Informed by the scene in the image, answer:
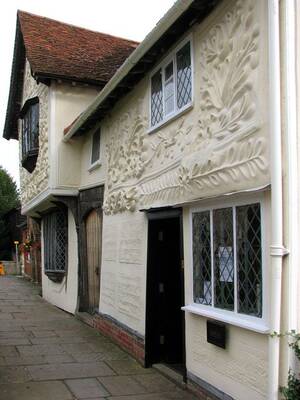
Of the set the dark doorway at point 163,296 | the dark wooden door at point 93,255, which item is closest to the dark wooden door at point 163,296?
the dark doorway at point 163,296

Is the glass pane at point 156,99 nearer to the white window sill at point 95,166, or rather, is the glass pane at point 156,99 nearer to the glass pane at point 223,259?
the glass pane at point 223,259

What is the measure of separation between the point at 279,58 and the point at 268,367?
9.28 ft

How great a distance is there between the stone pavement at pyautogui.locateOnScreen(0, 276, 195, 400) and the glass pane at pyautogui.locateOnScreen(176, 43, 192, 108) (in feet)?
12.4

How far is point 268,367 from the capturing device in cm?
491

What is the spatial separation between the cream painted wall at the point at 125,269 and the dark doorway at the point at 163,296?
0.20m

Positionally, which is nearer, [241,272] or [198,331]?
[241,272]

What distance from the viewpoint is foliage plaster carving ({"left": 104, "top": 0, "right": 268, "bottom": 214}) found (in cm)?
536

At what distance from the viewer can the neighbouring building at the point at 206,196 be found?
15.9ft

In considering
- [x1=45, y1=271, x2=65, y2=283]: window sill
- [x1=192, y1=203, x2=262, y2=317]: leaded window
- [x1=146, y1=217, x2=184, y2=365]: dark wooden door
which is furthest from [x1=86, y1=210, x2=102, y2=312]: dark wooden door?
[x1=192, y1=203, x2=262, y2=317]: leaded window

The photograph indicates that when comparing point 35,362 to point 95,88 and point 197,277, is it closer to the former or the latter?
point 197,277

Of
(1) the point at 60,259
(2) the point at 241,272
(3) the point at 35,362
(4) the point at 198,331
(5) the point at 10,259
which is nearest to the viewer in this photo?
(2) the point at 241,272

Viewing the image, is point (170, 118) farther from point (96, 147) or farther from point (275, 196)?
point (96, 147)

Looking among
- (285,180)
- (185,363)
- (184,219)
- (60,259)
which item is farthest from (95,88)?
(285,180)

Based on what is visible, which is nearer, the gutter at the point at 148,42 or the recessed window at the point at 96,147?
the gutter at the point at 148,42
